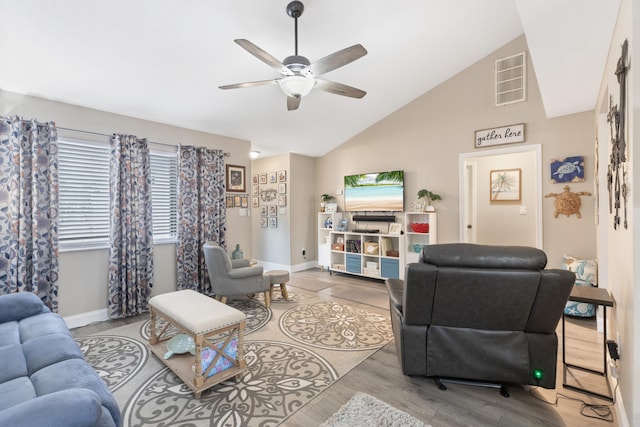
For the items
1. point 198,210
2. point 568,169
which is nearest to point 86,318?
point 198,210

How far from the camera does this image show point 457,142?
4562 mm

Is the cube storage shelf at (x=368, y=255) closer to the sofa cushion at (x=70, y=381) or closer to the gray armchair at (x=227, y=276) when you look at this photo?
the gray armchair at (x=227, y=276)

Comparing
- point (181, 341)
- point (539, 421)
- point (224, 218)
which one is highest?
point (224, 218)

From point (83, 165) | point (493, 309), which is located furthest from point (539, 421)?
point (83, 165)

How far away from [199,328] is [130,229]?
2307 mm

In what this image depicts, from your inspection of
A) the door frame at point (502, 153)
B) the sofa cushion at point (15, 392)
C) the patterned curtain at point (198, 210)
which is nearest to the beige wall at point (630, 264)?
the door frame at point (502, 153)

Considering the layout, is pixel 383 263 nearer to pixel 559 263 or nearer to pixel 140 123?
pixel 559 263

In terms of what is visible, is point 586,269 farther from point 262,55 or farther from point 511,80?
point 262,55

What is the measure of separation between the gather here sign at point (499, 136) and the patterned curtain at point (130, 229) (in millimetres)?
4713

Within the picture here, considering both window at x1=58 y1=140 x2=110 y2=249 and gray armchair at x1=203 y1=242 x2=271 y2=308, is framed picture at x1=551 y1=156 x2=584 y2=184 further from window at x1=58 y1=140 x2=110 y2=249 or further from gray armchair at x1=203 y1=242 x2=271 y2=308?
window at x1=58 y1=140 x2=110 y2=249

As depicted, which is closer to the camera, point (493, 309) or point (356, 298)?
point (493, 309)

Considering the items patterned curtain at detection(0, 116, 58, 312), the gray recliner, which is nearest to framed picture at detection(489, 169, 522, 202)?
the gray recliner

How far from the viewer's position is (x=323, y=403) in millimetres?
1977

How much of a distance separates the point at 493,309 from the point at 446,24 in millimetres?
3235
